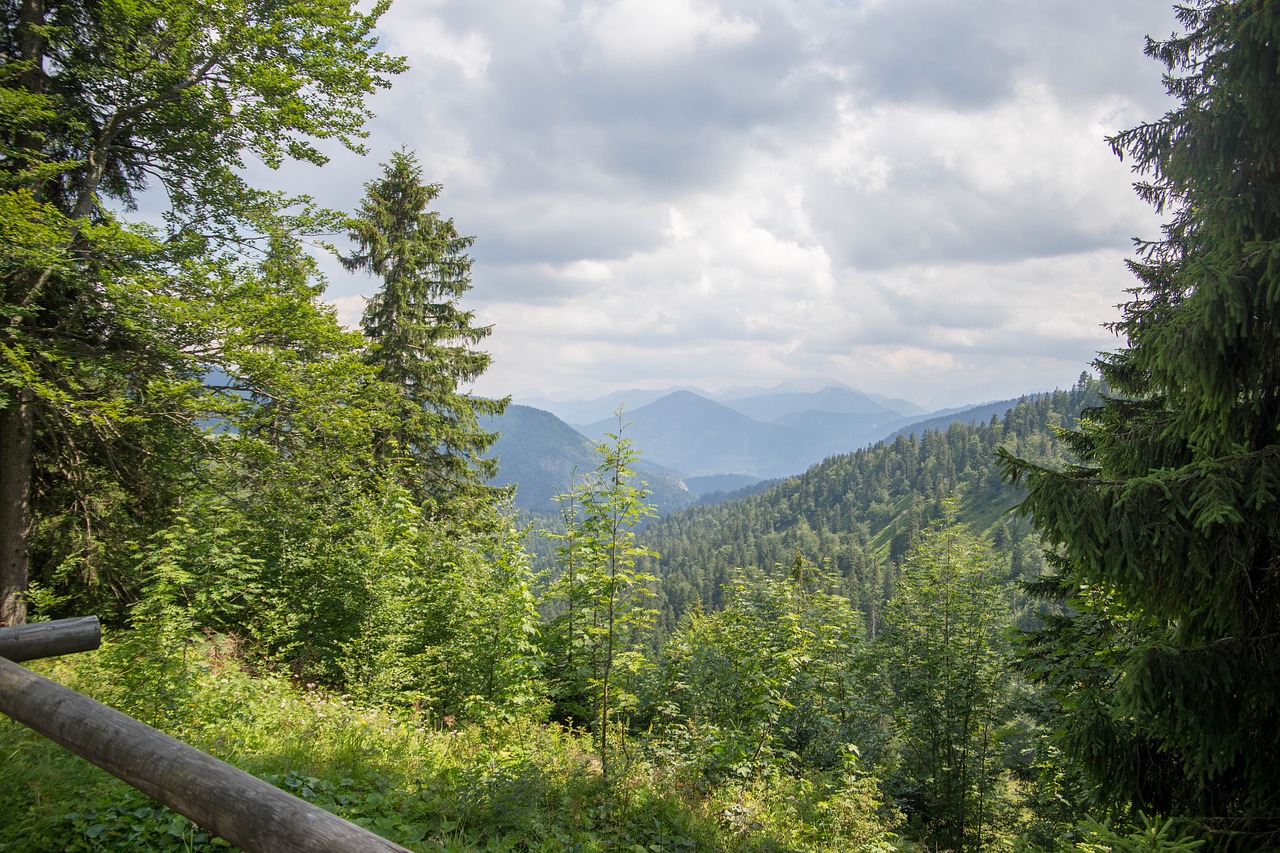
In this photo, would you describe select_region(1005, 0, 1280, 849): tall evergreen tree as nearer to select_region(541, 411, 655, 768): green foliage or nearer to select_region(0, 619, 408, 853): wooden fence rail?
select_region(541, 411, 655, 768): green foliage

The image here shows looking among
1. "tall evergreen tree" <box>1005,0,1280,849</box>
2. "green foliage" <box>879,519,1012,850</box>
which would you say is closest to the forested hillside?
"green foliage" <box>879,519,1012,850</box>

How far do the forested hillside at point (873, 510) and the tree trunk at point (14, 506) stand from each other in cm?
10317

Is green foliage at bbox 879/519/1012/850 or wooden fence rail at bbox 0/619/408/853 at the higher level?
wooden fence rail at bbox 0/619/408/853

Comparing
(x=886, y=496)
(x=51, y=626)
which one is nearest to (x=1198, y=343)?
(x=51, y=626)

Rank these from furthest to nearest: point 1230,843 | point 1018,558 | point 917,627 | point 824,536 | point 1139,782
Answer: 1. point 824,536
2. point 1018,558
3. point 917,627
4. point 1139,782
5. point 1230,843

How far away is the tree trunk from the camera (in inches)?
327

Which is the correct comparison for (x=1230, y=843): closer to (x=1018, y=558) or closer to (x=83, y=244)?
(x=83, y=244)

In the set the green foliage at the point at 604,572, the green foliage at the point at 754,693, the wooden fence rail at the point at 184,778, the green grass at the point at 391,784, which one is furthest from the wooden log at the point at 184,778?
the green foliage at the point at 754,693

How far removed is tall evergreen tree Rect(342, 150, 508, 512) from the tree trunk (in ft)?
24.1

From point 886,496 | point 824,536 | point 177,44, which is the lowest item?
point 824,536

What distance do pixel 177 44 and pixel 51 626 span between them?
8.10 m

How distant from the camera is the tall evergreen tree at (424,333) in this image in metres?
16.4

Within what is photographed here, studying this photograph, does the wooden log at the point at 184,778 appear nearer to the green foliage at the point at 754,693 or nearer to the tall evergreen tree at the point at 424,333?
the green foliage at the point at 754,693

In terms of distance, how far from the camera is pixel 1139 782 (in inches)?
206
